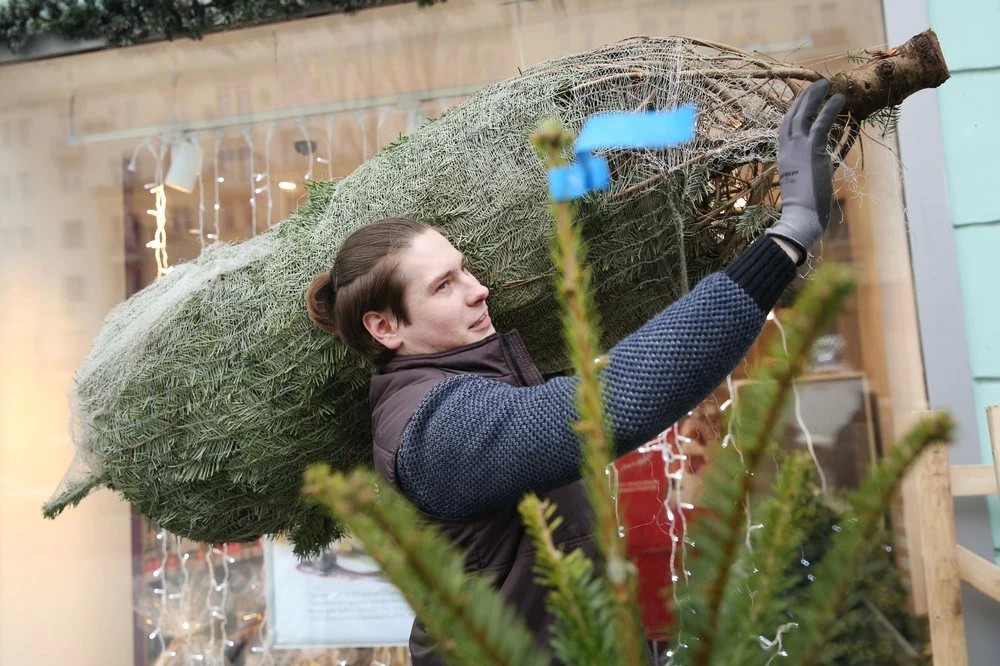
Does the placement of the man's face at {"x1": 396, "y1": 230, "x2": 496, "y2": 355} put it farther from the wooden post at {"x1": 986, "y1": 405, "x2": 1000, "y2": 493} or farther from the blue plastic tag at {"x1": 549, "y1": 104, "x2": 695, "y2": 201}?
the wooden post at {"x1": 986, "y1": 405, "x2": 1000, "y2": 493}

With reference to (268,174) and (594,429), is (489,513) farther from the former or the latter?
(268,174)

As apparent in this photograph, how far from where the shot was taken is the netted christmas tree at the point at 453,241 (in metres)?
0.71

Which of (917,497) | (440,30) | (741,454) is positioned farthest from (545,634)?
(440,30)

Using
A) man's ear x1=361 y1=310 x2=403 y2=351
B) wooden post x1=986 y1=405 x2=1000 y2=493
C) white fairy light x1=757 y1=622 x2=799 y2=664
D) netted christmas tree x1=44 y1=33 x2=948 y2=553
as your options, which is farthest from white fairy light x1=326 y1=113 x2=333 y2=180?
white fairy light x1=757 y1=622 x2=799 y2=664

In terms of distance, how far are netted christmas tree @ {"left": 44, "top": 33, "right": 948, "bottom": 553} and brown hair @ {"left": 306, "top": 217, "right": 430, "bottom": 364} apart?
62 mm

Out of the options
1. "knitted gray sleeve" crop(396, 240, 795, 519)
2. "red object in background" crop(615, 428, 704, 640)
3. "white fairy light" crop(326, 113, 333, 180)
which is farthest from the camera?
"white fairy light" crop(326, 113, 333, 180)

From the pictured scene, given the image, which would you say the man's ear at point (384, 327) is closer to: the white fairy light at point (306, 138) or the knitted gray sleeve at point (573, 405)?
the knitted gray sleeve at point (573, 405)

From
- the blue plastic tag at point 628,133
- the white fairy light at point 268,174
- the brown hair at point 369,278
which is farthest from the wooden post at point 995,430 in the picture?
the white fairy light at point 268,174

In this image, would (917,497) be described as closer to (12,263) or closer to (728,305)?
(728,305)

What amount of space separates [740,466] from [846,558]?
0.18 feet

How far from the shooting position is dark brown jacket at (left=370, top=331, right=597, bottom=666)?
652mm

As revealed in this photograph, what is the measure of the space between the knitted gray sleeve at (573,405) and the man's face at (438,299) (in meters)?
0.10

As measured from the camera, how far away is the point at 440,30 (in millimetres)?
1656

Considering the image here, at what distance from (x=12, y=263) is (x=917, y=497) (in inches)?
80.4
